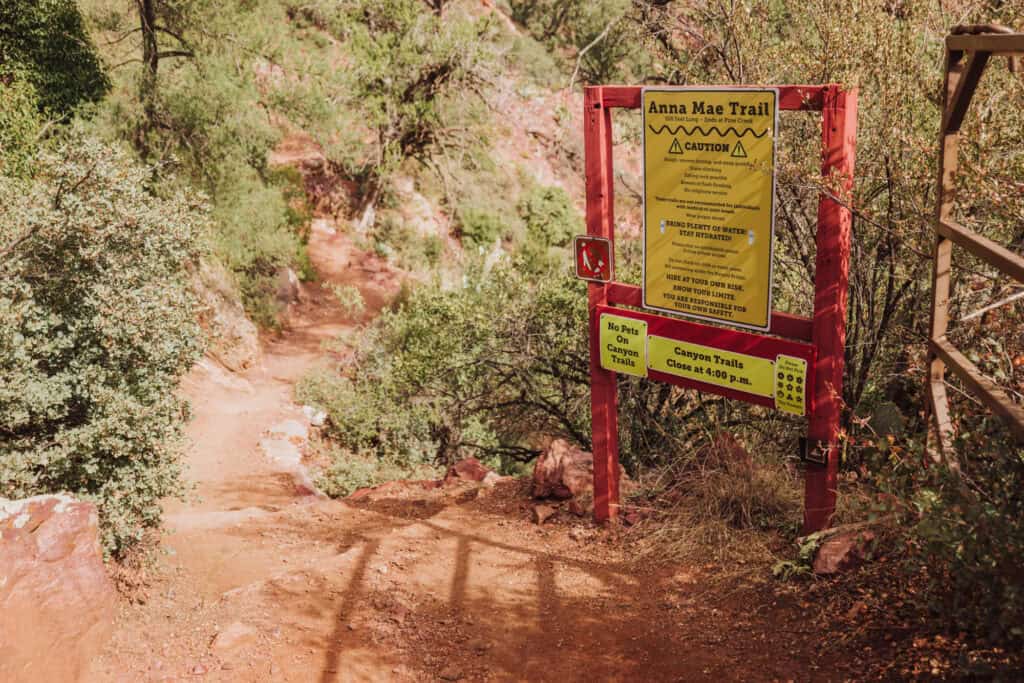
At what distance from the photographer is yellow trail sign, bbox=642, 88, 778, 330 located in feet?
15.7

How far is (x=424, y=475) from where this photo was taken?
1023 cm

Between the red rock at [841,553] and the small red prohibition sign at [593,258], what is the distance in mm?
2057

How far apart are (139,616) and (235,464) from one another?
5868 mm

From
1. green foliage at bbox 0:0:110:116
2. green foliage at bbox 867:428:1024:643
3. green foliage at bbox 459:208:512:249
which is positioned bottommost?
green foliage at bbox 459:208:512:249

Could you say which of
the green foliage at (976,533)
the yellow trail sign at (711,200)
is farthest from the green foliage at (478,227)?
A: the green foliage at (976,533)

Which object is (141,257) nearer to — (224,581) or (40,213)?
(40,213)

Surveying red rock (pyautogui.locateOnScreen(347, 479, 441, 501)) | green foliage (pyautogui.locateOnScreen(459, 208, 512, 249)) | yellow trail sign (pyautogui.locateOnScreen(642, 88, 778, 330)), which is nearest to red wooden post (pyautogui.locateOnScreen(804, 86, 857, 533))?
yellow trail sign (pyautogui.locateOnScreen(642, 88, 778, 330))

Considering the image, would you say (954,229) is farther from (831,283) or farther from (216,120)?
(216,120)

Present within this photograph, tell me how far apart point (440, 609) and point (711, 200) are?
2818 mm

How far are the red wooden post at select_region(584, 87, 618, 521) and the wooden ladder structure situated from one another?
208cm

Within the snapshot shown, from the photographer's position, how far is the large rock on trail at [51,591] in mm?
4625

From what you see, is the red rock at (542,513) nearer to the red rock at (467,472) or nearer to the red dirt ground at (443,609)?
the red dirt ground at (443,609)

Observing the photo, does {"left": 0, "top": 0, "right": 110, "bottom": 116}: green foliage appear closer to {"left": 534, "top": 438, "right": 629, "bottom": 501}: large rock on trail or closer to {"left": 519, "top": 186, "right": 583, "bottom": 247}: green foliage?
{"left": 534, "top": 438, "right": 629, "bottom": 501}: large rock on trail

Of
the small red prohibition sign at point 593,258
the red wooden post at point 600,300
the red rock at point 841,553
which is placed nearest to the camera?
the red rock at point 841,553
